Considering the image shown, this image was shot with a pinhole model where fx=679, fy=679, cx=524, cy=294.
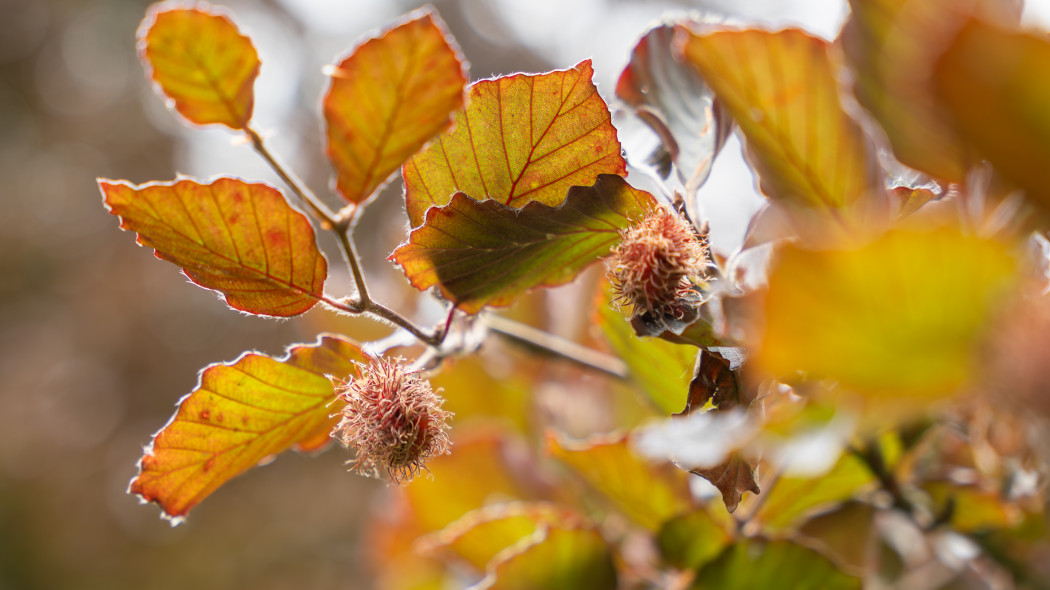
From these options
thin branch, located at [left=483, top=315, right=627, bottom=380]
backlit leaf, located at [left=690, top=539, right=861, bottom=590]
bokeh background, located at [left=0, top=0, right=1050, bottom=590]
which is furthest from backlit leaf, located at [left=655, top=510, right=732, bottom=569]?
bokeh background, located at [left=0, top=0, right=1050, bottom=590]

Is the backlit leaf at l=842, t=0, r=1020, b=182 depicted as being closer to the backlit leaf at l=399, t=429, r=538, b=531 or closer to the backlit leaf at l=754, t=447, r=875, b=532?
the backlit leaf at l=754, t=447, r=875, b=532

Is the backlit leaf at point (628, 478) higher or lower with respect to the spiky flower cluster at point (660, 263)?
lower

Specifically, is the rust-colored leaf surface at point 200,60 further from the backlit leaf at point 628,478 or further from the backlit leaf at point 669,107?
the backlit leaf at point 628,478

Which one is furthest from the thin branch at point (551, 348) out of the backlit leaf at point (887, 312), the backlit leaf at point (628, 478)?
the backlit leaf at point (887, 312)

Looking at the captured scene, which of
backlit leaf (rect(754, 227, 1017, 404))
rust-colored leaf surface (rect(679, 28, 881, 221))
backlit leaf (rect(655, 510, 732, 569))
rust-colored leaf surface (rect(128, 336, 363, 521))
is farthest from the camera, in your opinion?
backlit leaf (rect(655, 510, 732, 569))

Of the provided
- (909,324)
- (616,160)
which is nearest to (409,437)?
(616,160)

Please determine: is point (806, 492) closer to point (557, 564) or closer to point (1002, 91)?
point (557, 564)
